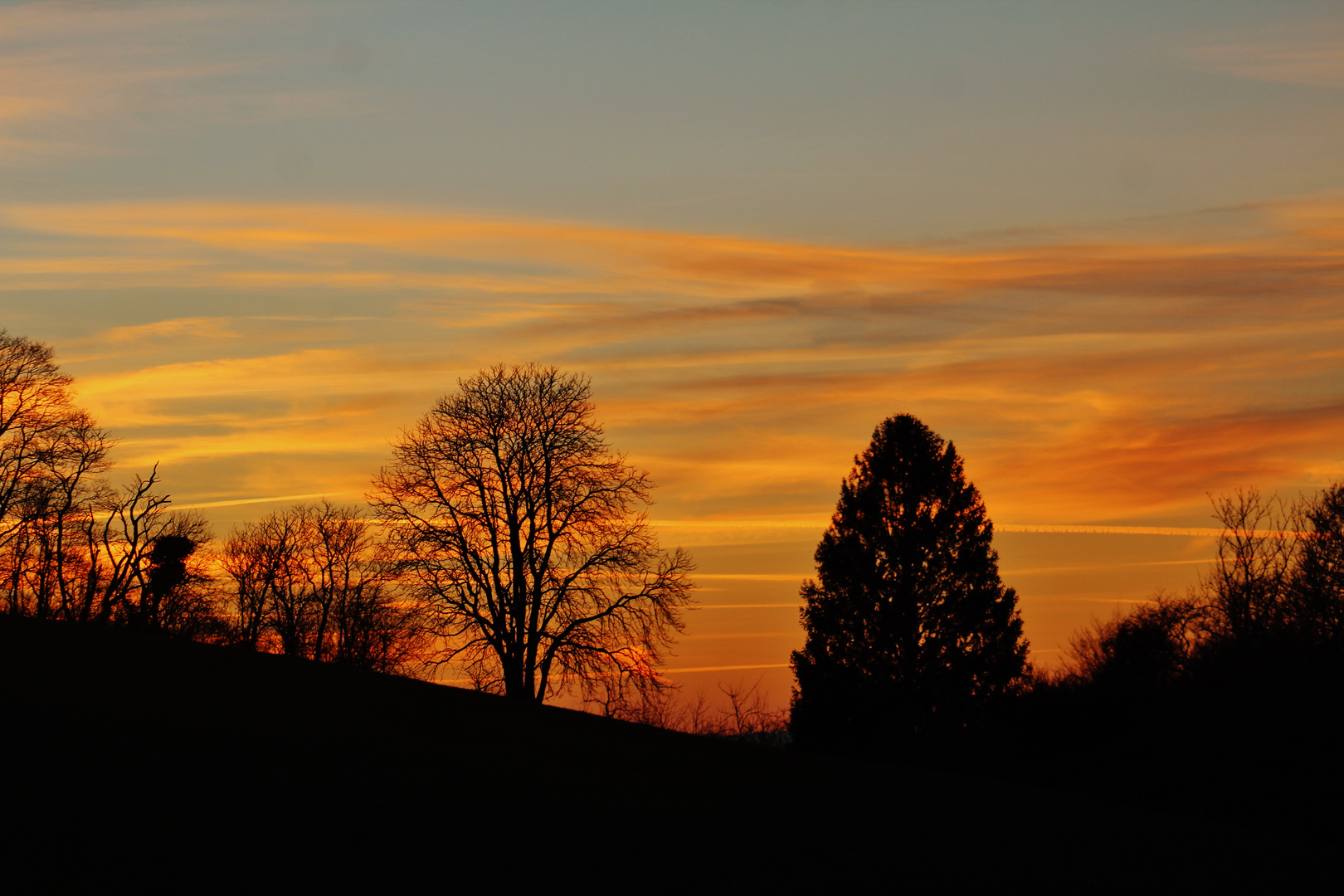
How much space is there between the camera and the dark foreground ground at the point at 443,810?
916cm

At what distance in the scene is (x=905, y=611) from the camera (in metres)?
37.5

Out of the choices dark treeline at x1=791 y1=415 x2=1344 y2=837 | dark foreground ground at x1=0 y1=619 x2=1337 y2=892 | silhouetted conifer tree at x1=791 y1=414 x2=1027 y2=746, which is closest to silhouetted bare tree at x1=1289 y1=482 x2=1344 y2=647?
dark treeline at x1=791 y1=415 x2=1344 y2=837

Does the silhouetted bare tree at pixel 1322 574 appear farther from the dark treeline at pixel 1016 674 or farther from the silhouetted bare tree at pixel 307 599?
the silhouetted bare tree at pixel 307 599

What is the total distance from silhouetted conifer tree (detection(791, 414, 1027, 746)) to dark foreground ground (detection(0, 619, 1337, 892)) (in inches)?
663

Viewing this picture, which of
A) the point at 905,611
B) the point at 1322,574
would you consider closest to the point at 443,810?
the point at 905,611

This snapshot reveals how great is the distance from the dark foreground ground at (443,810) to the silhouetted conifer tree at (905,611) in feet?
55.2

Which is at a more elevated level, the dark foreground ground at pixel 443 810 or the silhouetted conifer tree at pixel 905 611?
the silhouetted conifer tree at pixel 905 611

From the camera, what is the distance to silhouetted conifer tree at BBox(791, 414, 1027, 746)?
36312 millimetres

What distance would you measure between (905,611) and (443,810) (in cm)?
2851

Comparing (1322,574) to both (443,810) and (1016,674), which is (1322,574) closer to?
(1016,674)

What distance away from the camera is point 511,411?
34000mm

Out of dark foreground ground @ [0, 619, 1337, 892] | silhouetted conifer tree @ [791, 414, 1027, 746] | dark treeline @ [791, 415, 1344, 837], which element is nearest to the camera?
dark foreground ground @ [0, 619, 1337, 892]

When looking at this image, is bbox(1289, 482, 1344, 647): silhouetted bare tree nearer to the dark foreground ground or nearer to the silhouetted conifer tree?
the silhouetted conifer tree

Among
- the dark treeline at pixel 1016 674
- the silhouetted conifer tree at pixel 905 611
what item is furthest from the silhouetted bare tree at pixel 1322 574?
the silhouetted conifer tree at pixel 905 611
